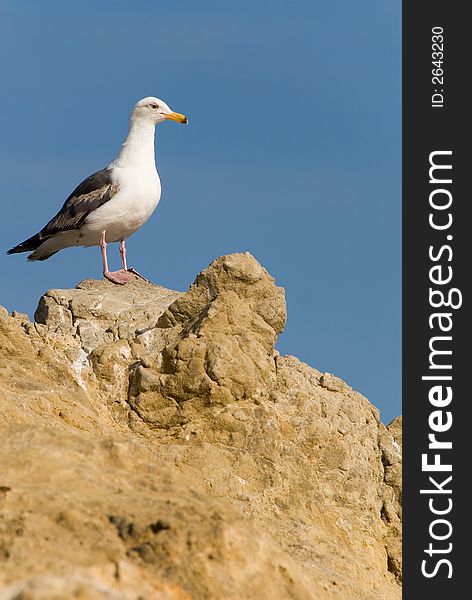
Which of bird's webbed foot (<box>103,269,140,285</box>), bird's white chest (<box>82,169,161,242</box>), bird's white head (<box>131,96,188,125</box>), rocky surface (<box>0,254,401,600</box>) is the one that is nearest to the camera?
rocky surface (<box>0,254,401,600</box>)

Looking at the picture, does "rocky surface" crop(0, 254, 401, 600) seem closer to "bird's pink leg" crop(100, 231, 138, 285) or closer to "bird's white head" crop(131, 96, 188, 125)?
"bird's pink leg" crop(100, 231, 138, 285)

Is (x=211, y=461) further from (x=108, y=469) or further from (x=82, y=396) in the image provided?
(x=108, y=469)

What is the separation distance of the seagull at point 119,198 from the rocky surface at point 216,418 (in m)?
3.24

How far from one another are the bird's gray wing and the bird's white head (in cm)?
133

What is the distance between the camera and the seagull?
17.5 metres

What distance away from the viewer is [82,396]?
11602mm

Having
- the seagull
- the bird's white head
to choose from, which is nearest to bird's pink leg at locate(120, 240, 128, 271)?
the seagull

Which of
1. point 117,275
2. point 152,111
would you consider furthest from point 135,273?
point 152,111

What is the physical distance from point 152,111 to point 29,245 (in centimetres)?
328

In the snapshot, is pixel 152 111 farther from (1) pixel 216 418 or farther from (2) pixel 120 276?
(1) pixel 216 418

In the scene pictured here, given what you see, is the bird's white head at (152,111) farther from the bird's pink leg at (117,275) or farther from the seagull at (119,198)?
the bird's pink leg at (117,275)

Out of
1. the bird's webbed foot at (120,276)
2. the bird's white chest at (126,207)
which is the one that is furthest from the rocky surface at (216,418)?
the bird's white chest at (126,207)

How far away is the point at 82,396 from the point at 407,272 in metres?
3.89

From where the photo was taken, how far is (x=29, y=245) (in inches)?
749
